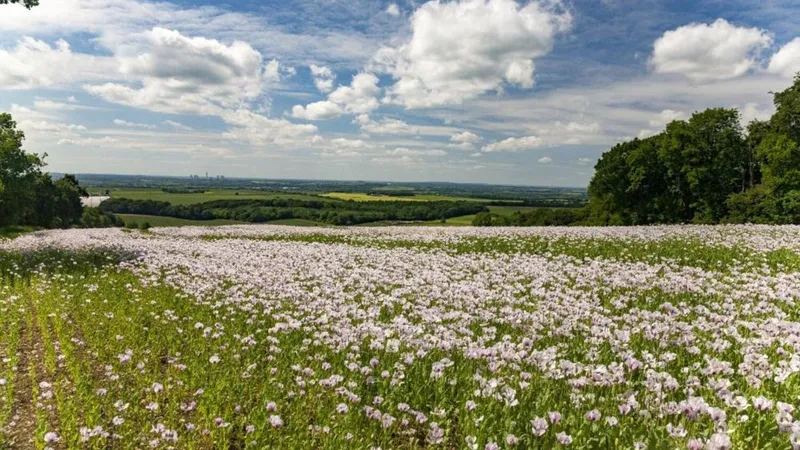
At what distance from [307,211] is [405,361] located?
75653mm

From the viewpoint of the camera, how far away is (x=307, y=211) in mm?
80500

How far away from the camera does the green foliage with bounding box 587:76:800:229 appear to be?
142 feet

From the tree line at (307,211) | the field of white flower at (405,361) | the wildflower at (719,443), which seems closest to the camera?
the wildflower at (719,443)

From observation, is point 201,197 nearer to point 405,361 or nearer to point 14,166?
point 14,166

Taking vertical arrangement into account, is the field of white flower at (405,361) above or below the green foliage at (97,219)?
above

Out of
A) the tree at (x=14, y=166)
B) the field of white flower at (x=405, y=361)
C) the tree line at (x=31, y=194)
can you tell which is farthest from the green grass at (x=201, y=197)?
the field of white flower at (x=405, y=361)

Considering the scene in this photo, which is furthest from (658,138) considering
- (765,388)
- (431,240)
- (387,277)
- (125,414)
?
(125,414)

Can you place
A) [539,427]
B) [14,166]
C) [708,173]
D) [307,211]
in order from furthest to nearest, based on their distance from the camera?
[307,211], [708,173], [14,166], [539,427]

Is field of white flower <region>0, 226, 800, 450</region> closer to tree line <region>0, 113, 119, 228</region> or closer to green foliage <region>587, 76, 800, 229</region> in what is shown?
tree line <region>0, 113, 119, 228</region>

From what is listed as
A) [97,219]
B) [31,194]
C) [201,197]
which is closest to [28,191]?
[31,194]

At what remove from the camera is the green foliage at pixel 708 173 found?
4331 centimetres

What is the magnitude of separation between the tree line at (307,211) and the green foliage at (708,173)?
28.7 m

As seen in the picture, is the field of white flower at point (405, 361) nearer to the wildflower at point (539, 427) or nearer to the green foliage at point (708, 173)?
the wildflower at point (539, 427)

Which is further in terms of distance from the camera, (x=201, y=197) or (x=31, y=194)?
(x=201, y=197)
